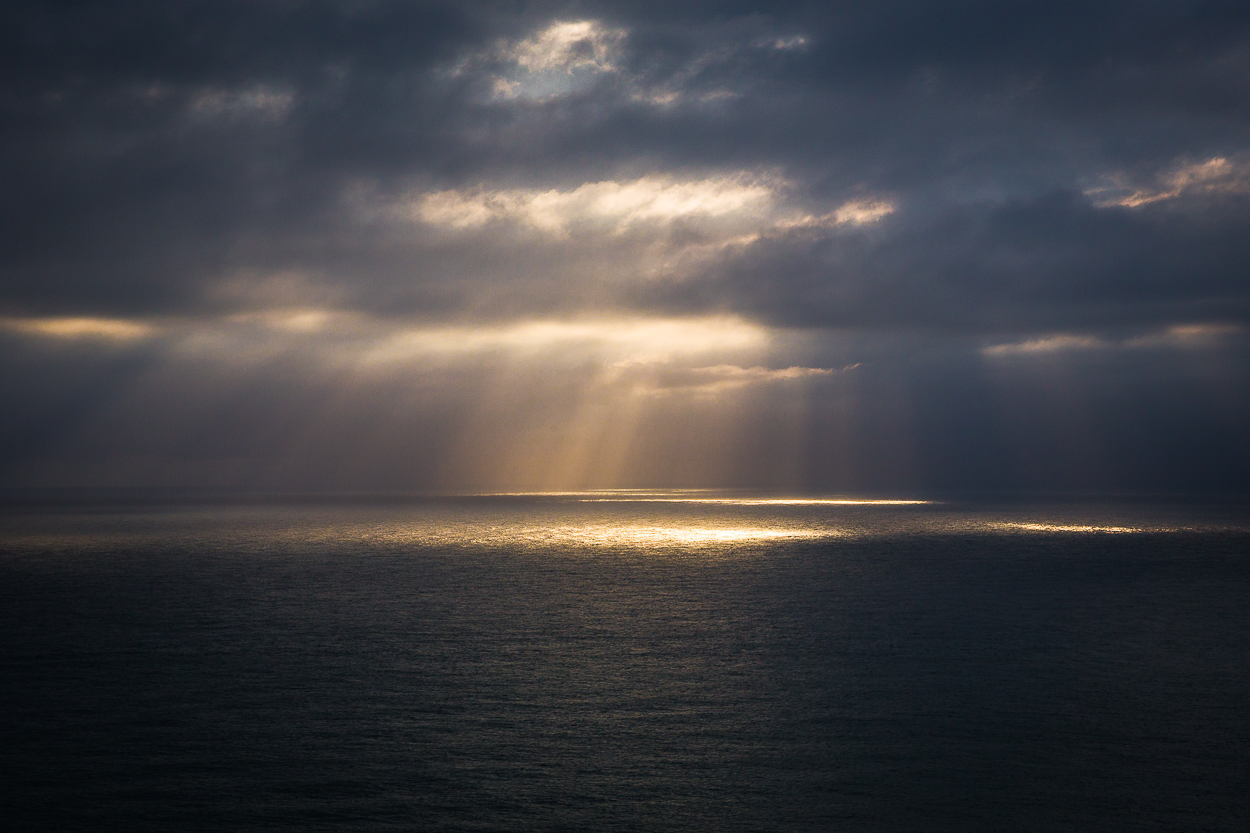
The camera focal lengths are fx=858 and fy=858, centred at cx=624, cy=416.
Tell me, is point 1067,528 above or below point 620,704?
below

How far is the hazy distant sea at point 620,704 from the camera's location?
2223cm

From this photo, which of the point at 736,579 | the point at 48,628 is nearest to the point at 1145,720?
the point at 736,579

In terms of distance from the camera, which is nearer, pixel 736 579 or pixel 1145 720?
pixel 1145 720

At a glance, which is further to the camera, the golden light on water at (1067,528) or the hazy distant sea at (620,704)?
the golden light on water at (1067,528)

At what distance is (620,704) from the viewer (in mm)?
31188

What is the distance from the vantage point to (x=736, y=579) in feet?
246

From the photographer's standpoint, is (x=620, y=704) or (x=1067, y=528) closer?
(x=620, y=704)

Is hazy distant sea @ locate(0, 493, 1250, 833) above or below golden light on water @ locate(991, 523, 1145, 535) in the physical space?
above

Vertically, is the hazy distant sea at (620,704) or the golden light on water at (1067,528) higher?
the hazy distant sea at (620,704)

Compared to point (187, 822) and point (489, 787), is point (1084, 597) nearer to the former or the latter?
point (489, 787)

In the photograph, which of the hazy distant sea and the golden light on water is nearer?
the hazy distant sea

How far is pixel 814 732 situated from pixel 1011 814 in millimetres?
7486

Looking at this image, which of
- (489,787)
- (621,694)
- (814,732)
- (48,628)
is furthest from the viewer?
(48,628)

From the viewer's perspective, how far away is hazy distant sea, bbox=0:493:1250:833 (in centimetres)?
2223
